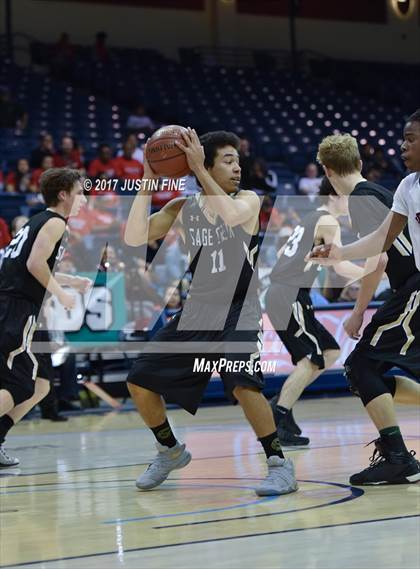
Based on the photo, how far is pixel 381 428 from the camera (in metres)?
5.15

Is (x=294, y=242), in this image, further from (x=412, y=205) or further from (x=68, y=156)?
(x=68, y=156)

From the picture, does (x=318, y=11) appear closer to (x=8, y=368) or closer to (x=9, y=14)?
(x=9, y=14)

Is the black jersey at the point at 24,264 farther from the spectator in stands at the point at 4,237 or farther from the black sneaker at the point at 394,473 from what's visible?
the spectator in stands at the point at 4,237

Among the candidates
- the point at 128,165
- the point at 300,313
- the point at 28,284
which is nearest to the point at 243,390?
the point at 28,284

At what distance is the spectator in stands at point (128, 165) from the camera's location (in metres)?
13.6

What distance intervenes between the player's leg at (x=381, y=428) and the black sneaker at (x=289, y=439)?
1847 mm

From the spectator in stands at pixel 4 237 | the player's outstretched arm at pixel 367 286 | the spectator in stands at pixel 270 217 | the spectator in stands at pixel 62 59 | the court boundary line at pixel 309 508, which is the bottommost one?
the court boundary line at pixel 309 508

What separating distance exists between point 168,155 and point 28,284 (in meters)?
1.66

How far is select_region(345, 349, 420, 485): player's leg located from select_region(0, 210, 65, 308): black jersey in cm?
212

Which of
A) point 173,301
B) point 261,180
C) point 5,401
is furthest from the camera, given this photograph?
point 261,180

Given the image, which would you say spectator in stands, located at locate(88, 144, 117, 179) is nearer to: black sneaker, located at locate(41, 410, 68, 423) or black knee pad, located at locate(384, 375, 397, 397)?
black sneaker, located at locate(41, 410, 68, 423)

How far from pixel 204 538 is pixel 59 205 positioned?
3.14 m

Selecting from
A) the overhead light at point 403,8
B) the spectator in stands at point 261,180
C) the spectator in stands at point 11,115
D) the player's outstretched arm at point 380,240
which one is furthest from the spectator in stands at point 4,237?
the overhead light at point 403,8

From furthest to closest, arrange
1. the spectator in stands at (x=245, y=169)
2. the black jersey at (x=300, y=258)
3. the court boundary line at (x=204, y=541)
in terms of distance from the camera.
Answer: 1. the spectator in stands at (x=245, y=169)
2. the black jersey at (x=300, y=258)
3. the court boundary line at (x=204, y=541)
